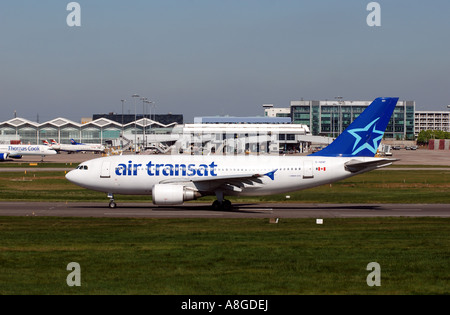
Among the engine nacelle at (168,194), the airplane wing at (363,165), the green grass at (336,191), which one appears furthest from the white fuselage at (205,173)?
the green grass at (336,191)

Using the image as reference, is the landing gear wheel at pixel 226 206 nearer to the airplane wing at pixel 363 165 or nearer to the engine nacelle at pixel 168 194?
the engine nacelle at pixel 168 194

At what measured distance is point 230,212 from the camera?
44.9 m

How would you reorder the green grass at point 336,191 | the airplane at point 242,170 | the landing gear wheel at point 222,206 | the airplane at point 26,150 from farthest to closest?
the airplane at point 26,150 → the green grass at point 336,191 → the landing gear wheel at point 222,206 → the airplane at point 242,170

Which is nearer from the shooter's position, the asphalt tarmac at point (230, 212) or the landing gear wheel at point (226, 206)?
the asphalt tarmac at point (230, 212)

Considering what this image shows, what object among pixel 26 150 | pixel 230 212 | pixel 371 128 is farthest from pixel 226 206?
pixel 26 150

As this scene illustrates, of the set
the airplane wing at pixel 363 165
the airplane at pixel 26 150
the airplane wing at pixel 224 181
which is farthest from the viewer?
the airplane at pixel 26 150

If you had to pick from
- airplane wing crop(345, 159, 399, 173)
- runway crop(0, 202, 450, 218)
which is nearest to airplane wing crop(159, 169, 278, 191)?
runway crop(0, 202, 450, 218)

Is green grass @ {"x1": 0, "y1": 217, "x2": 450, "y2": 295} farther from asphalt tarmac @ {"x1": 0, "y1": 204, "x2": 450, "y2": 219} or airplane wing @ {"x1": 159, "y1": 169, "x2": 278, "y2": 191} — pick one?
airplane wing @ {"x1": 159, "y1": 169, "x2": 278, "y2": 191}

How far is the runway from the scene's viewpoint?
42.6 meters

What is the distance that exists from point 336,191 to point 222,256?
3927cm

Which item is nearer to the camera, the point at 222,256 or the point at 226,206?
the point at 222,256

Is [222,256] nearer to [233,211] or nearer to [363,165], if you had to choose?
[233,211]

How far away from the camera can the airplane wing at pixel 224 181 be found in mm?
43781
